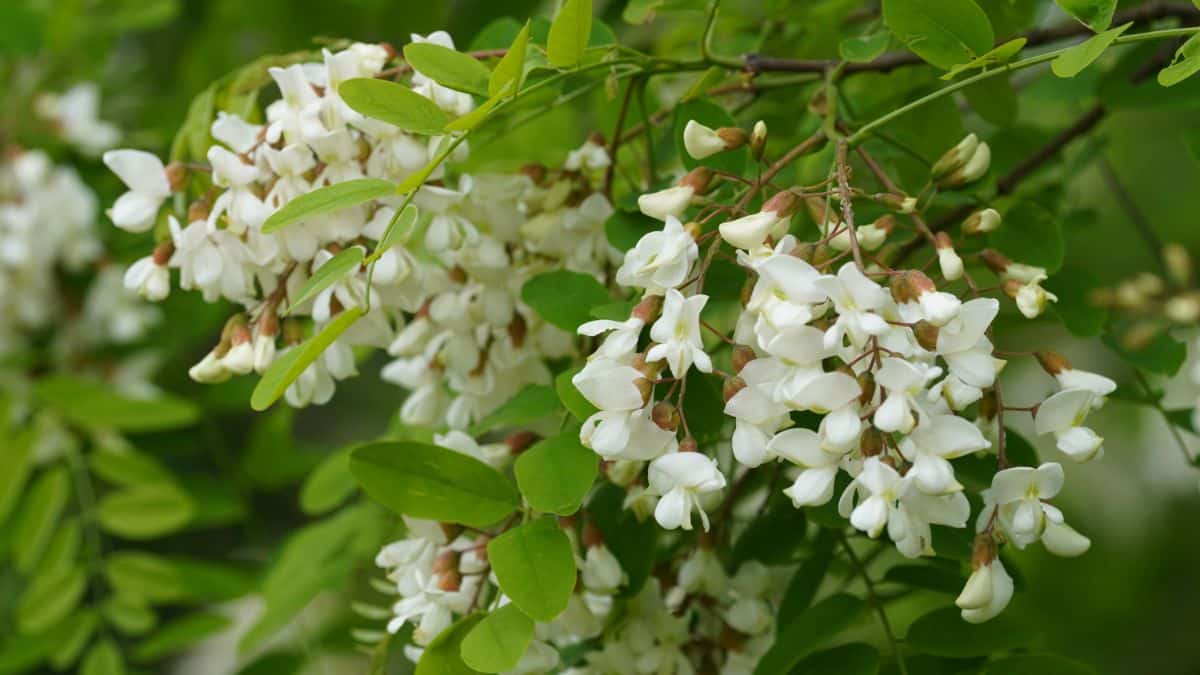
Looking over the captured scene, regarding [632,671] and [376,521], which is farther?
[376,521]

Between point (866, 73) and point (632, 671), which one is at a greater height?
point (866, 73)

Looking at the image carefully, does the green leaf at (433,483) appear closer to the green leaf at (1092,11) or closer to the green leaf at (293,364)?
the green leaf at (293,364)

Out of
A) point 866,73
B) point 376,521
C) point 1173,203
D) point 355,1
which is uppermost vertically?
point 866,73

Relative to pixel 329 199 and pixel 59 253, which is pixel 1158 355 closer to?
pixel 329 199

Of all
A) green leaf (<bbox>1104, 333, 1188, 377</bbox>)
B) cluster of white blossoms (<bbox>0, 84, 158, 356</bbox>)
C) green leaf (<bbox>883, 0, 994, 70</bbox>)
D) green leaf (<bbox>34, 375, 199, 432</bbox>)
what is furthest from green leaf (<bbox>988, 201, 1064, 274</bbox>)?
cluster of white blossoms (<bbox>0, 84, 158, 356</bbox>)

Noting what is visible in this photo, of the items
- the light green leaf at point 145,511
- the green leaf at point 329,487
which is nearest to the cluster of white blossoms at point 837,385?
the green leaf at point 329,487

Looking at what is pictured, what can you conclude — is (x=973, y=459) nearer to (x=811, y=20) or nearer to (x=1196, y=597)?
(x=811, y=20)

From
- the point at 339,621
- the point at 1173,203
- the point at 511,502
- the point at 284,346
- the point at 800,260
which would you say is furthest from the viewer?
the point at 1173,203

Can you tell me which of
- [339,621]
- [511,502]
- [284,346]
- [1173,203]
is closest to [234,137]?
[284,346]

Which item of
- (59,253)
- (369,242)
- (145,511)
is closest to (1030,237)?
(369,242)
